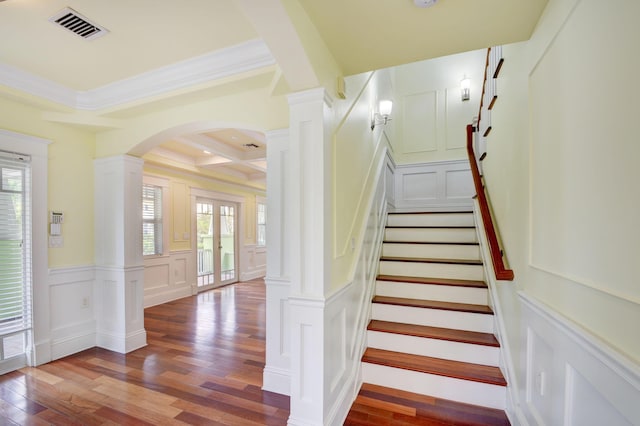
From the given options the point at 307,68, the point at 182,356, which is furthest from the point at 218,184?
the point at 307,68

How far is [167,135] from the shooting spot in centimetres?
317

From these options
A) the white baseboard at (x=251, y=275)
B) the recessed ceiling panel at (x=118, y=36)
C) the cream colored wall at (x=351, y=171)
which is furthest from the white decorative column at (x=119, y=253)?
the white baseboard at (x=251, y=275)

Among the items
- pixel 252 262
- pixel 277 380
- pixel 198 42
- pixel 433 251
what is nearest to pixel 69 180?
pixel 198 42

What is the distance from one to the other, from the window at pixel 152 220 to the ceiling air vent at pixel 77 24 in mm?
3406

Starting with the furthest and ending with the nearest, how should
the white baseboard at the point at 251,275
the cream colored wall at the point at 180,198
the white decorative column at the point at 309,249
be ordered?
1. the white baseboard at the point at 251,275
2. the cream colored wall at the point at 180,198
3. the white decorative column at the point at 309,249

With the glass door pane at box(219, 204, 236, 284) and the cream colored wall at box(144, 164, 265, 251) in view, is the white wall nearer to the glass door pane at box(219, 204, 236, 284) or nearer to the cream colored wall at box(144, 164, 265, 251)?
the cream colored wall at box(144, 164, 265, 251)

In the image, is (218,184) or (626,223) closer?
(626,223)

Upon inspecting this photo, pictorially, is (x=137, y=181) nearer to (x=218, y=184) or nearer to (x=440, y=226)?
(x=218, y=184)

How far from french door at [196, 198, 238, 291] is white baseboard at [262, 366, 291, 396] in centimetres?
437

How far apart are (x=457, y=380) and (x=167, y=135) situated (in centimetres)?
354

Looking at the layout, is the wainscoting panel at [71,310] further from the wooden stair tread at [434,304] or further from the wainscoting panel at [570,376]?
the wainscoting panel at [570,376]

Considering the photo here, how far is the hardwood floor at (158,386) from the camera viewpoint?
2.17 m

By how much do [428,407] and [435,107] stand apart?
4.64m

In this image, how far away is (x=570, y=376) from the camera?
1244 mm
